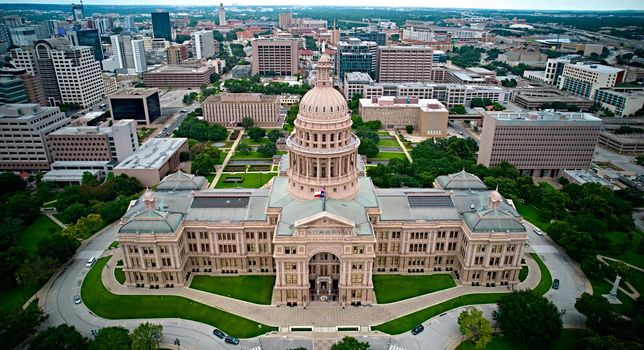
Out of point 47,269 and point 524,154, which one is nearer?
point 47,269

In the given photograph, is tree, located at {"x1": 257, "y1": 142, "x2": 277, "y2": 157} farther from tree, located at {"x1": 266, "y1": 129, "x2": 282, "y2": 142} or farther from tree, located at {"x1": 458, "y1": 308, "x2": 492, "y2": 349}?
tree, located at {"x1": 458, "y1": 308, "x2": 492, "y2": 349}

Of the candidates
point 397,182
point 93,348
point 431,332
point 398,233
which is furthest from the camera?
point 397,182

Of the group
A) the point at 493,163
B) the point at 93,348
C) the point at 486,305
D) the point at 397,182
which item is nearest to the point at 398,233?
the point at 486,305

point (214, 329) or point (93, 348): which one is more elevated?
A: point (93, 348)

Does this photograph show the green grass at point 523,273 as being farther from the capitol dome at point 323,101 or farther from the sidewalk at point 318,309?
the capitol dome at point 323,101

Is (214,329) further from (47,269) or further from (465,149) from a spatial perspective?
(465,149)

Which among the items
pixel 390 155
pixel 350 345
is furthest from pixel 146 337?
pixel 390 155

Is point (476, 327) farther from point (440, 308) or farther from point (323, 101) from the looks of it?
point (323, 101)
